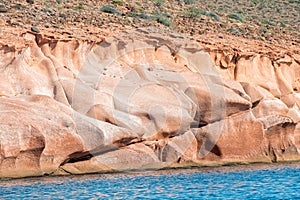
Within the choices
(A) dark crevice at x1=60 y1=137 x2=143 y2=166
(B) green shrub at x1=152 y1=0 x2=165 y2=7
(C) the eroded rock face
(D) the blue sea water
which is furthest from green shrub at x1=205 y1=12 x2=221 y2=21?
(A) dark crevice at x1=60 y1=137 x2=143 y2=166

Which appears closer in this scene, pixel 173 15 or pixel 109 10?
pixel 109 10

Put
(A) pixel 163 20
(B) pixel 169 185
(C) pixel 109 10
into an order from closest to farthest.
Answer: (B) pixel 169 185 < (C) pixel 109 10 < (A) pixel 163 20

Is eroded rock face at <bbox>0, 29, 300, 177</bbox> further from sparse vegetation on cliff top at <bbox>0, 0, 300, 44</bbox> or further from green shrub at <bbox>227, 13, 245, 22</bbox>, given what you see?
green shrub at <bbox>227, 13, 245, 22</bbox>

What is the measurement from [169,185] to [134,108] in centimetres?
612

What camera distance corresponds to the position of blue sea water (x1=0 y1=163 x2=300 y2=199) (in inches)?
837

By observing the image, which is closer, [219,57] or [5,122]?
[5,122]

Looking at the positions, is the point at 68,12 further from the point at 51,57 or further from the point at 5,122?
the point at 5,122

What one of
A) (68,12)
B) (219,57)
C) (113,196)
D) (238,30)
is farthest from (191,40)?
(113,196)

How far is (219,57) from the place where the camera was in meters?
36.3

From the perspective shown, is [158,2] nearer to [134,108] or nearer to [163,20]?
[163,20]

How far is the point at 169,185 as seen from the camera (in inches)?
940

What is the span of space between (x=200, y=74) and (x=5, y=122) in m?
11.1

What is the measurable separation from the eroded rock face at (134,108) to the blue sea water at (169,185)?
95 cm

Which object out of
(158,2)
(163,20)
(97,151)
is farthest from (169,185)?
(158,2)
